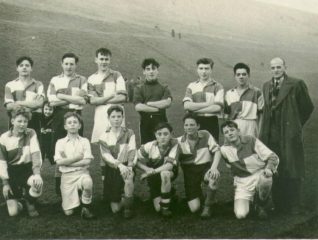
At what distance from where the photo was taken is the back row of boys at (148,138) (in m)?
2.79

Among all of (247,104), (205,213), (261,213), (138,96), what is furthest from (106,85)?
(261,213)

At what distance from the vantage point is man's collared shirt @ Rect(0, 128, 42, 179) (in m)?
2.84

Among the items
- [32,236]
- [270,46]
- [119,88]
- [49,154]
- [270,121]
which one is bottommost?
[32,236]

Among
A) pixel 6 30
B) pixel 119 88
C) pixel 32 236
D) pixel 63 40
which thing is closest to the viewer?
pixel 32 236

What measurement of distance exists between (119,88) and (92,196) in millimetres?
863

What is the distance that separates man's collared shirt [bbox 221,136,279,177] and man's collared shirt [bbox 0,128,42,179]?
54.4 inches

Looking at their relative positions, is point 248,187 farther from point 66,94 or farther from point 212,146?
point 66,94

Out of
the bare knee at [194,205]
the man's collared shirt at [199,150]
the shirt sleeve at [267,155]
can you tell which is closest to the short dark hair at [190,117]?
the man's collared shirt at [199,150]

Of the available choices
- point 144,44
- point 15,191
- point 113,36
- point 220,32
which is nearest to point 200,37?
point 220,32

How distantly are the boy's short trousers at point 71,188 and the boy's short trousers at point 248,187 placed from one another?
110 centimetres

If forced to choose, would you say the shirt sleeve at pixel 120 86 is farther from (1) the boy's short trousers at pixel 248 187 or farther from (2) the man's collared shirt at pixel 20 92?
(1) the boy's short trousers at pixel 248 187

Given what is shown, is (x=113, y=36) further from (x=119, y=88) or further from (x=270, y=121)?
(x=270, y=121)

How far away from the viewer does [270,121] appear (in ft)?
9.53

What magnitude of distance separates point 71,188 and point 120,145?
0.47 metres
